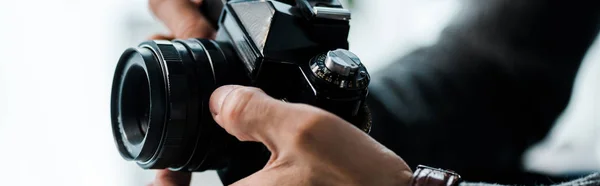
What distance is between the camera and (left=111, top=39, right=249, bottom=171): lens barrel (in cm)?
47

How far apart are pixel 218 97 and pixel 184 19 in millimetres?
222

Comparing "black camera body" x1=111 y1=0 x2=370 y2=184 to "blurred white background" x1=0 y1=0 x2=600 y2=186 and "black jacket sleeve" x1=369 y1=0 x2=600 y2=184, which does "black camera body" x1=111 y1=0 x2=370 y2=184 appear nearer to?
"black jacket sleeve" x1=369 y1=0 x2=600 y2=184

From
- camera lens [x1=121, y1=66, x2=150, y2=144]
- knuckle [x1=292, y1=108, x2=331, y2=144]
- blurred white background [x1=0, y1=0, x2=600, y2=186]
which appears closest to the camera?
knuckle [x1=292, y1=108, x2=331, y2=144]

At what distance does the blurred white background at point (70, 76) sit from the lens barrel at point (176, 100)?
0.28m

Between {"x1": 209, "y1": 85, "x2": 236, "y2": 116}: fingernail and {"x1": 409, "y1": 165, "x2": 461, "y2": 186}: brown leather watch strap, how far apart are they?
137 mm

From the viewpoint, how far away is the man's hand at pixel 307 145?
375 millimetres

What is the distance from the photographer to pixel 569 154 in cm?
62

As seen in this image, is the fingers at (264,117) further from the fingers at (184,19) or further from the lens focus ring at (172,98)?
the fingers at (184,19)

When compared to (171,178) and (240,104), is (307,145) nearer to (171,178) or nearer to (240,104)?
(240,104)

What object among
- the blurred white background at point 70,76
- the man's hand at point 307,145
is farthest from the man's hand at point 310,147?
the blurred white background at point 70,76

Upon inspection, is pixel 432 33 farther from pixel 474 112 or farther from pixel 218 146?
pixel 218 146

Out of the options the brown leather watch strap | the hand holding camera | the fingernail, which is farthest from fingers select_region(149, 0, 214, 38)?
the brown leather watch strap

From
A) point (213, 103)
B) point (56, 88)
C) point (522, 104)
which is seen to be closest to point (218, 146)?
point (213, 103)

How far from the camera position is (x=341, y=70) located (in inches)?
17.1
